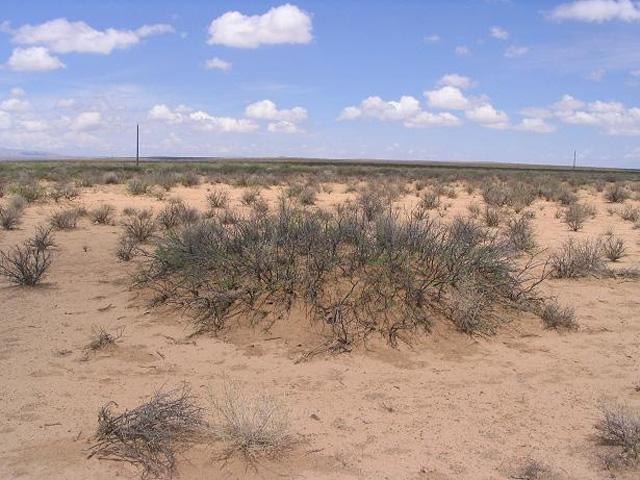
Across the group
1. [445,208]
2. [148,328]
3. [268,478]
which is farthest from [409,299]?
[445,208]

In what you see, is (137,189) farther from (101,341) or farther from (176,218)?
(101,341)

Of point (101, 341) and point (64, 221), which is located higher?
point (64, 221)

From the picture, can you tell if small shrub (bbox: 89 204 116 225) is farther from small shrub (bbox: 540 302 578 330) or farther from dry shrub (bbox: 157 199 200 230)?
small shrub (bbox: 540 302 578 330)

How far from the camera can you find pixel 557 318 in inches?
264

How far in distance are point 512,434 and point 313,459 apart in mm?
1439

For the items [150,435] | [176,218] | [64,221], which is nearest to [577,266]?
[150,435]

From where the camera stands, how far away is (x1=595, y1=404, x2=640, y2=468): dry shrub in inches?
151

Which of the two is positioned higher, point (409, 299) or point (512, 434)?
point (409, 299)

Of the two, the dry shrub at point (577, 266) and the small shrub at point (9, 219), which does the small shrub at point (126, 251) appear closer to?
the small shrub at point (9, 219)

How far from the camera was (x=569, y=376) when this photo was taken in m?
5.45

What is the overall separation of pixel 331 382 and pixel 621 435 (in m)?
2.21

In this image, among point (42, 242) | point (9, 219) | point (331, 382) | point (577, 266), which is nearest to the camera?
point (331, 382)

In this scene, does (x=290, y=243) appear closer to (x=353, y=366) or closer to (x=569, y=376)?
(x=353, y=366)

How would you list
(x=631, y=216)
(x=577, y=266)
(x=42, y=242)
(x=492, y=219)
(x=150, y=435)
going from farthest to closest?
(x=631, y=216) < (x=492, y=219) < (x=42, y=242) < (x=577, y=266) < (x=150, y=435)
